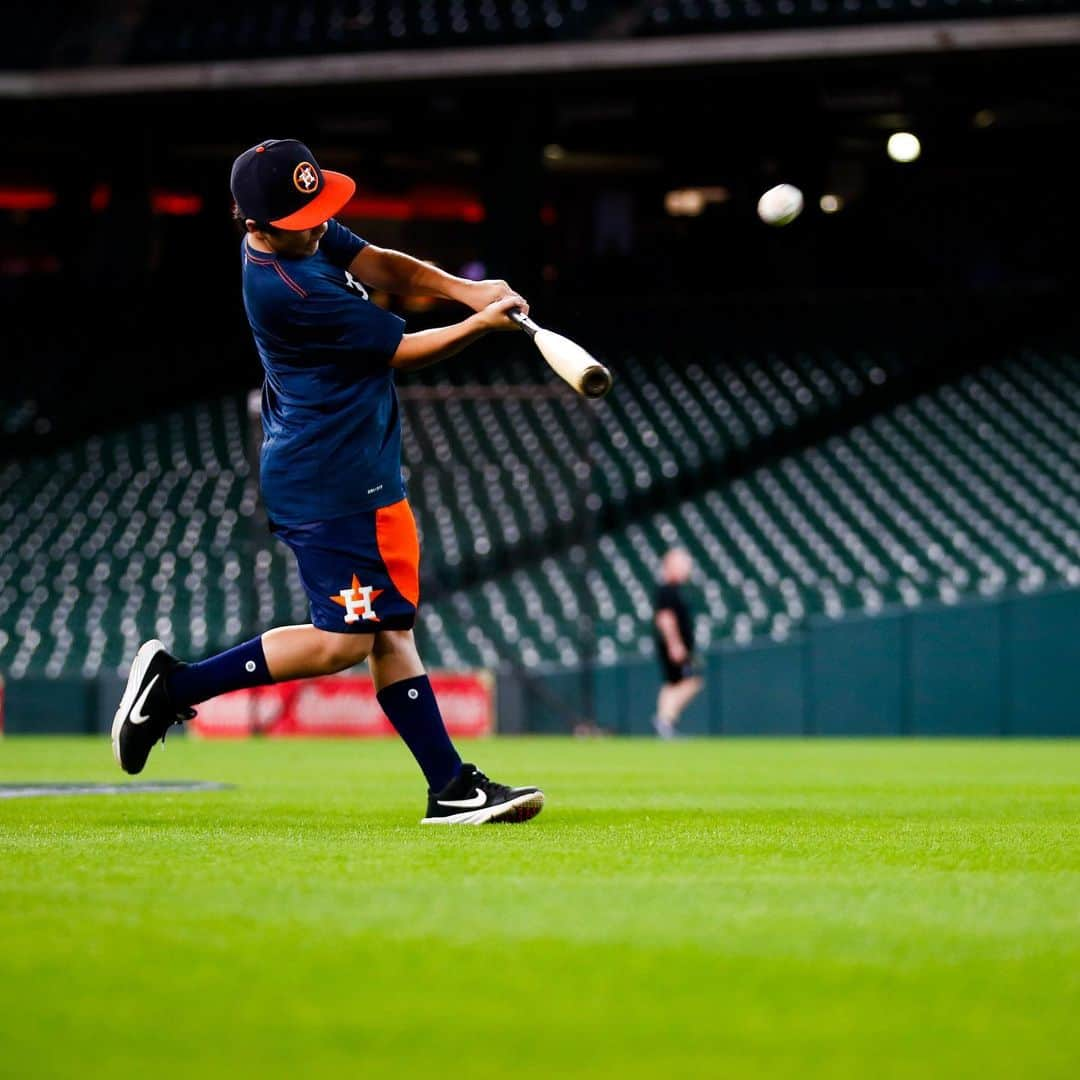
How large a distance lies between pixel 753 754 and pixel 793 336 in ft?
48.9

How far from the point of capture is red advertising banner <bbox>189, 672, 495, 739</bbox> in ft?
61.3

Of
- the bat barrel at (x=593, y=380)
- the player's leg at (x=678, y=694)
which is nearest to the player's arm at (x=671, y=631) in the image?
the player's leg at (x=678, y=694)

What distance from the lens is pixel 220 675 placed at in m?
5.89

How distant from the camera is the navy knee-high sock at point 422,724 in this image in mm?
5895

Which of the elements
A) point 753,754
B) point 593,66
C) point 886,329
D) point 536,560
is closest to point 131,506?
point 536,560

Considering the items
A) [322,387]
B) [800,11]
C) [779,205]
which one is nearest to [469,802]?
[322,387]

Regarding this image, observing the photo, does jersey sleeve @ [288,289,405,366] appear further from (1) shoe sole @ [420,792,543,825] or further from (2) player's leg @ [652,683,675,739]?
(2) player's leg @ [652,683,675,739]

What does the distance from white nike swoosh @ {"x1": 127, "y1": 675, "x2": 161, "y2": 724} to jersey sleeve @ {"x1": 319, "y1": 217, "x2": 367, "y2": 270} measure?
1.42 meters

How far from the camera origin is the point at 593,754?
13875mm

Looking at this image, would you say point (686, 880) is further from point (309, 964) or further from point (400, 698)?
point (400, 698)

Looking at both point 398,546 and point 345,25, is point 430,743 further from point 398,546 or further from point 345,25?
point 345,25

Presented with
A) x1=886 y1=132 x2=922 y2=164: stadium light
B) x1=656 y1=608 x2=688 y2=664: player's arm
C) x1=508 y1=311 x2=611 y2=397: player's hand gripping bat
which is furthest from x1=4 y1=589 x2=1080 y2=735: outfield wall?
x1=886 y1=132 x2=922 y2=164: stadium light

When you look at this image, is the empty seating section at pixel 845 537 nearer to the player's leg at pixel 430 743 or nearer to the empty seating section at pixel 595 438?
the empty seating section at pixel 595 438

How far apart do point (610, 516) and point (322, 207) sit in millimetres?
18069
